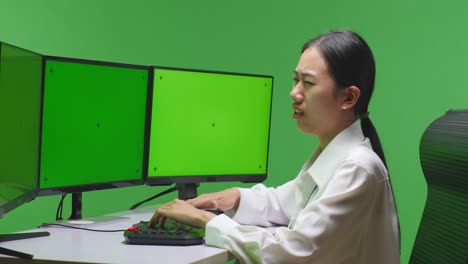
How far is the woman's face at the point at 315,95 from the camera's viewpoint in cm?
167

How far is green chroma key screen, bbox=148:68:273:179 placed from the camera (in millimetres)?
2291

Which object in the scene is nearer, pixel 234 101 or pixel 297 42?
pixel 234 101

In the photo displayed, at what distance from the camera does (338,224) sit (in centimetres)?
151

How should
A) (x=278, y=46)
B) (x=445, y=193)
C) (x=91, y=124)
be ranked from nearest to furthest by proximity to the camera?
1. (x=445, y=193)
2. (x=91, y=124)
3. (x=278, y=46)

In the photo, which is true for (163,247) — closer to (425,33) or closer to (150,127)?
(150,127)

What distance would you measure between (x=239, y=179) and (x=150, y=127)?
1.36 feet

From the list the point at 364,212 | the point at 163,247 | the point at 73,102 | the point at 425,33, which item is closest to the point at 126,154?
the point at 73,102

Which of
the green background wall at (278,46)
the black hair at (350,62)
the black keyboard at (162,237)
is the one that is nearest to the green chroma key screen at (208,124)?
the green background wall at (278,46)

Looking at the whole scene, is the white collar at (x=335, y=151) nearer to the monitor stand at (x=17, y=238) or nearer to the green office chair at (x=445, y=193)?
the green office chair at (x=445, y=193)

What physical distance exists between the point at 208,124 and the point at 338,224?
96 cm

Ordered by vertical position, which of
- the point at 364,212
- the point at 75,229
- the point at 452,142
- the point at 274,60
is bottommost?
the point at 75,229

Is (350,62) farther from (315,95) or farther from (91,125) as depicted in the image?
(91,125)

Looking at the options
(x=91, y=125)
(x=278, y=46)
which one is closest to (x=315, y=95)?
(x=91, y=125)

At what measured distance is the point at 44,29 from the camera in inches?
116
